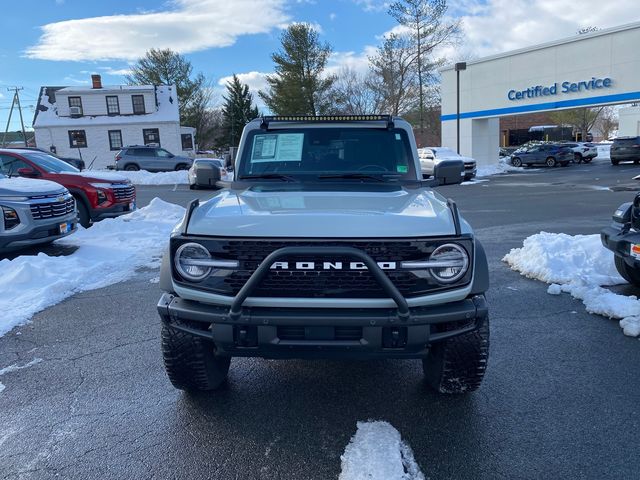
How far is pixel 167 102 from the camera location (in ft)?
134

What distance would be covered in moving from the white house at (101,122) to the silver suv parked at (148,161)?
946 cm

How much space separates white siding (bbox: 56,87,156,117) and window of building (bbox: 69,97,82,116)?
21 cm

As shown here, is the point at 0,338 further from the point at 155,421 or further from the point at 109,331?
the point at 155,421

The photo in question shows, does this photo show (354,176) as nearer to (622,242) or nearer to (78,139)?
(622,242)

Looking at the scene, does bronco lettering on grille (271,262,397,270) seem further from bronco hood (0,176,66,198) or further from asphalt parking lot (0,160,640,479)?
bronco hood (0,176,66,198)

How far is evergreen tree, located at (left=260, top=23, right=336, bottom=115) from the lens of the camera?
4591 cm

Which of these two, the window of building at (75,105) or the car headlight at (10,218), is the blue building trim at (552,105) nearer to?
the car headlight at (10,218)

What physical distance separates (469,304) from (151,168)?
97.2 ft

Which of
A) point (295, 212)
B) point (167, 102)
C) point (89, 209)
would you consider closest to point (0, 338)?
point (295, 212)

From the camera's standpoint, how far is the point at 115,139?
39125mm

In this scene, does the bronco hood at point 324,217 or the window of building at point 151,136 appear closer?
the bronco hood at point 324,217

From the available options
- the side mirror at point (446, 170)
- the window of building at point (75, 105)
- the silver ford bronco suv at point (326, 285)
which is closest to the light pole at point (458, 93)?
the window of building at point (75, 105)

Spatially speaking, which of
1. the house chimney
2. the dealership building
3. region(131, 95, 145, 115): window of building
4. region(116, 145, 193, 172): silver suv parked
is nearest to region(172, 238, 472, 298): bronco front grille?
the dealership building

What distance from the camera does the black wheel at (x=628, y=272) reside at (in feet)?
18.3
